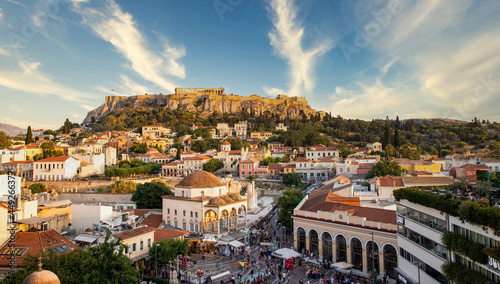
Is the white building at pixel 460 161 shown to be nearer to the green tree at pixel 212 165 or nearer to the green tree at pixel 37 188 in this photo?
the green tree at pixel 212 165

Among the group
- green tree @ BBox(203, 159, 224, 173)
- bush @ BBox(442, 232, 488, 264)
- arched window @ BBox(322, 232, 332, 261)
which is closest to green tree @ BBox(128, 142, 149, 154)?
green tree @ BBox(203, 159, 224, 173)

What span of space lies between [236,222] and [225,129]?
71.8 m

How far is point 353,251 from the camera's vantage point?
2056cm

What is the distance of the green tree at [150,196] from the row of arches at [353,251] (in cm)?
2018

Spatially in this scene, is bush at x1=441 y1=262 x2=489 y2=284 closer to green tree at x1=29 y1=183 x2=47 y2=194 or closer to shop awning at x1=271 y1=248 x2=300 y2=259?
shop awning at x1=271 y1=248 x2=300 y2=259

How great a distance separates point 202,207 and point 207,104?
335 ft

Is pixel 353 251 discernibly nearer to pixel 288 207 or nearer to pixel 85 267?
pixel 288 207

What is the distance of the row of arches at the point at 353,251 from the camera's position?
18.9 meters

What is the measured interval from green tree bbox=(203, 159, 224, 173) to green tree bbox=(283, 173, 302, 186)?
16250 millimetres

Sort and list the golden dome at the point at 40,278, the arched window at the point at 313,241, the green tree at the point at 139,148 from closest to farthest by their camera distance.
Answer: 1. the golden dome at the point at 40,278
2. the arched window at the point at 313,241
3. the green tree at the point at 139,148

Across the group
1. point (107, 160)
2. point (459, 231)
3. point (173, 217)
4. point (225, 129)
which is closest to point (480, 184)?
point (459, 231)

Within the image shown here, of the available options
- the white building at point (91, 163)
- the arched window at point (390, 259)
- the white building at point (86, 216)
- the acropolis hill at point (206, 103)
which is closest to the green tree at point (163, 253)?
the white building at point (86, 216)

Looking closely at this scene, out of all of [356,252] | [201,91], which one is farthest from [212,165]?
[201,91]

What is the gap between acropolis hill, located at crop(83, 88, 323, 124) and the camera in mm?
128500
